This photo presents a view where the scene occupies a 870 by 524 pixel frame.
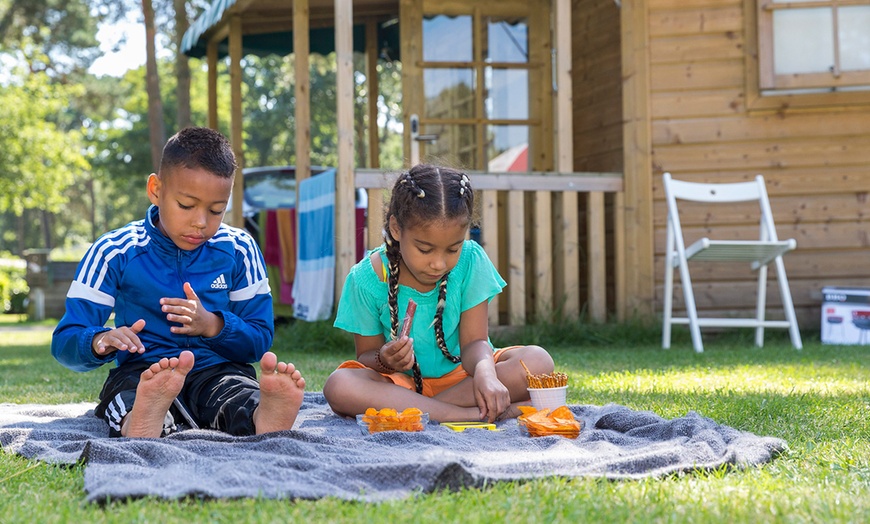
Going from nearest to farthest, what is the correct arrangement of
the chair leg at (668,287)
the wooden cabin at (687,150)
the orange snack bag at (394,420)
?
the orange snack bag at (394,420), the chair leg at (668,287), the wooden cabin at (687,150)

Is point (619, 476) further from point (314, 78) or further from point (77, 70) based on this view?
point (77, 70)

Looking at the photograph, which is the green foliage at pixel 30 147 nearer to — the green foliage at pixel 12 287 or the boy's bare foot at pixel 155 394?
the green foliage at pixel 12 287

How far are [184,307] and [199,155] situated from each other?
0.45 metres

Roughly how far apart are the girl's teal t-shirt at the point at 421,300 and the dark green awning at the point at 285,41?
5870 mm

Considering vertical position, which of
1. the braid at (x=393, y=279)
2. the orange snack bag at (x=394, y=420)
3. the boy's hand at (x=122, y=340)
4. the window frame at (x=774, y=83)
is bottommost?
the orange snack bag at (x=394, y=420)

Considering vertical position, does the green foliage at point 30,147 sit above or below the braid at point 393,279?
above

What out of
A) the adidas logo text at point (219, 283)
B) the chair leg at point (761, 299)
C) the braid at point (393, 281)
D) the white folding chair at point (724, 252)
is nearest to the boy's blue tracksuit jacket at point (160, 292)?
the adidas logo text at point (219, 283)

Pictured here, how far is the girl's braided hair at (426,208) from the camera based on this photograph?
280 cm

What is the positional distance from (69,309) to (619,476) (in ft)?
5.45

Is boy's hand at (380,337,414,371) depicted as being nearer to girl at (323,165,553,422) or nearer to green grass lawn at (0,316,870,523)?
girl at (323,165,553,422)

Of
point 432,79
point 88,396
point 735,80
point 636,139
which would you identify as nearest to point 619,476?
point 88,396

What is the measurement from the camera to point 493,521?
160 cm

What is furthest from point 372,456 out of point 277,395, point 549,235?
point 549,235

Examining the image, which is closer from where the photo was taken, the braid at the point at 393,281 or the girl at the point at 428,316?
the girl at the point at 428,316
